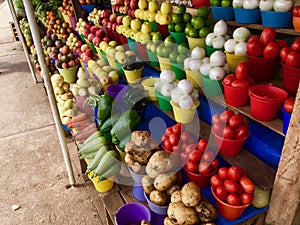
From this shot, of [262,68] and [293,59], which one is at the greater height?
[293,59]

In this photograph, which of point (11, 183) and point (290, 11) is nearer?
point (290, 11)

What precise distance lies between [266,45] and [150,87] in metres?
1.18

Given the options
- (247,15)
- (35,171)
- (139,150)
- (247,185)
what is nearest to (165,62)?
(247,15)

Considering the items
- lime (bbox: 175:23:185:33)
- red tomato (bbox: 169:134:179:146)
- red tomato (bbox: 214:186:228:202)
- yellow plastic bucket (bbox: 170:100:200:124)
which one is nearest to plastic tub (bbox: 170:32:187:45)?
lime (bbox: 175:23:185:33)

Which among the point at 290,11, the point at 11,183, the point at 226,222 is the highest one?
the point at 290,11

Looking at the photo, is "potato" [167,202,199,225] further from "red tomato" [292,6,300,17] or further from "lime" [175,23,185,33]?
"lime" [175,23,185,33]

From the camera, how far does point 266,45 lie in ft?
5.92

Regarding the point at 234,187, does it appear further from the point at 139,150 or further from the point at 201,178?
the point at 139,150

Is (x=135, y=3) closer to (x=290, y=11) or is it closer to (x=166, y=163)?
(x=290, y=11)

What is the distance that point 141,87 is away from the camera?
9.25 feet

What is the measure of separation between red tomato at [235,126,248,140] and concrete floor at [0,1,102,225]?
1689 mm

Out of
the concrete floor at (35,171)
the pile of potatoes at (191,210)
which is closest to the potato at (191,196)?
the pile of potatoes at (191,210)

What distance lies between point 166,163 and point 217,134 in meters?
0.41

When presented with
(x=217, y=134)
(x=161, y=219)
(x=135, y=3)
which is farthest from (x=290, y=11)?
(x=135, y=3)
